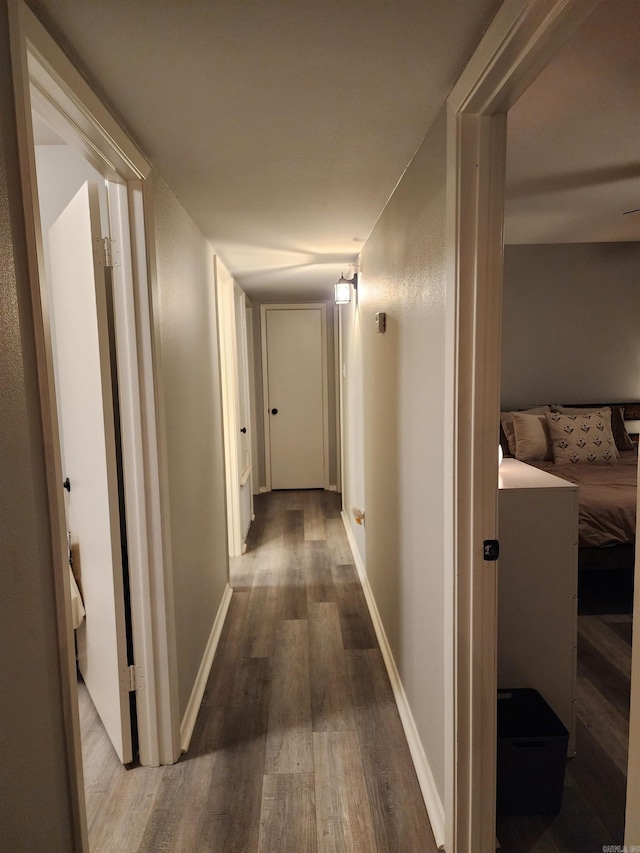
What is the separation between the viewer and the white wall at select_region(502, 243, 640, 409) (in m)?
4.54

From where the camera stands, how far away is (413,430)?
198cm

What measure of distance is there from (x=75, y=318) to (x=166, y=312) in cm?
32

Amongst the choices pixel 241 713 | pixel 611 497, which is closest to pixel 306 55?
pixel 241 713

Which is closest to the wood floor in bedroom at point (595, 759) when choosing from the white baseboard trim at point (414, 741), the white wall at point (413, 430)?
the white baseboard trim at point (414, 741)

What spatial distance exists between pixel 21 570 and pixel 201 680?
172cm

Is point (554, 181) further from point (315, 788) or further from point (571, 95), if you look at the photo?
point (315, 788)

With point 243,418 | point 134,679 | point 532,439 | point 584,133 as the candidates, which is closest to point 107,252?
point 134,679

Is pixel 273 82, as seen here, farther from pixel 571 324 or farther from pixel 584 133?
pixel 571 324

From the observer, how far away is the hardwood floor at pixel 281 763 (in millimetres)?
1674

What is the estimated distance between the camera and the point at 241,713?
7.54 feet

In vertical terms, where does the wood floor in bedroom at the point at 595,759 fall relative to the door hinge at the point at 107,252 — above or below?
below

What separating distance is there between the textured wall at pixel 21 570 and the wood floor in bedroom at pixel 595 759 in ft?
4.49

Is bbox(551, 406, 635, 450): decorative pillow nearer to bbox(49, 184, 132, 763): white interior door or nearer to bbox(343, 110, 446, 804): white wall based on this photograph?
bbox(343, 110, 446, 804): white wall

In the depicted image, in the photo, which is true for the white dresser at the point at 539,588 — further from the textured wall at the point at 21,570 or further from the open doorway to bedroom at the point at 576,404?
the textured wall at the point at 21,570
